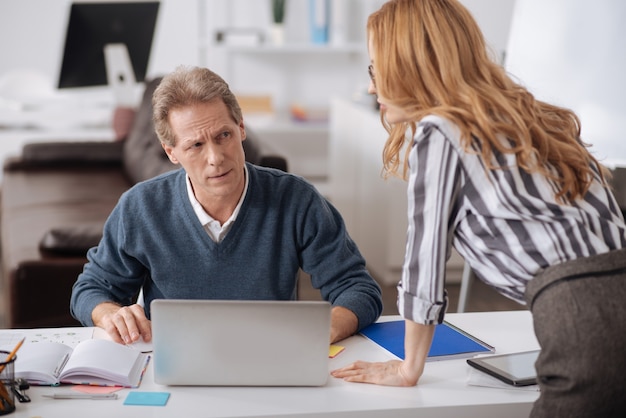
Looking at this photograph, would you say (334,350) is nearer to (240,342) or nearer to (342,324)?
(342,324)

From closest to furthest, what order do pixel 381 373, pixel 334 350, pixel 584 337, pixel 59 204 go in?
pixel 584 337 → pixel 381 373 → pixel 334 350 → pixel 59 204

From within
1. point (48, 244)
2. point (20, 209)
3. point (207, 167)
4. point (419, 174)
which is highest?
point (419, 174)

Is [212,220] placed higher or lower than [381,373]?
higher

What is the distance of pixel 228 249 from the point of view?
6.02ft

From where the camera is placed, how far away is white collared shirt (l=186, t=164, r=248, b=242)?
1.81 metres

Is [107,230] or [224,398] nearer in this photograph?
[224,398]

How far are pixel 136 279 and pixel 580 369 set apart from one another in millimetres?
1013

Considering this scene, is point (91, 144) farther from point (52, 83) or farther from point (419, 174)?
point (419, 174)

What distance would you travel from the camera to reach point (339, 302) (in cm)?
176

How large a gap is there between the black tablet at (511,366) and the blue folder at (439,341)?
5 cm

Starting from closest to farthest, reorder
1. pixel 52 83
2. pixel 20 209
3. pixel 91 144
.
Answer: pixel 20 209 < pixel 91 144 < pixel 52 83

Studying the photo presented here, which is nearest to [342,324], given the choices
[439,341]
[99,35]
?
[439,341]

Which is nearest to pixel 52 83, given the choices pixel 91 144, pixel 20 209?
pixel 91 144

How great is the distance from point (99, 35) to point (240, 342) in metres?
3.53
